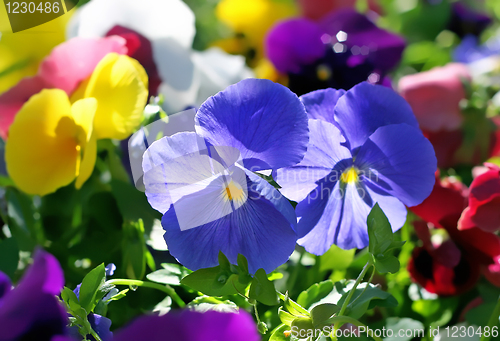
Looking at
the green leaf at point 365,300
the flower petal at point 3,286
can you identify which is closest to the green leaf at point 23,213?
the flower petal at point 3,286

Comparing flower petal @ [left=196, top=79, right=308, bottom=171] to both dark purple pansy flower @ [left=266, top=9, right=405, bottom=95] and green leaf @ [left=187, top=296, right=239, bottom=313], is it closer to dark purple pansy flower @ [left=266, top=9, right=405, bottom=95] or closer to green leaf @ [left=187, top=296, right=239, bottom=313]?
green leaf @ [left=187, top=296, right=239, bottom=313]

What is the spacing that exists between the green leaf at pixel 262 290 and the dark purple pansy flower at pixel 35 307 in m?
0.10

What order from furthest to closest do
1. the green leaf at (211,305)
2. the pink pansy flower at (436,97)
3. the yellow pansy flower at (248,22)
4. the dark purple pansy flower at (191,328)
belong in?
the yellow pansy flower at (248,22), the pink pansy flower at (436,97), the green leaf at (211,305), the dark purple pansy flower at (191,328)

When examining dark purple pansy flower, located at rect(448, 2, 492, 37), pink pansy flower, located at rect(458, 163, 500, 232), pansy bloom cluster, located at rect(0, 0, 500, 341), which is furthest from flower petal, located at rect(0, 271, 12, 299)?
dark purple pansy flower, located at rect(448, 2, 492, 37)

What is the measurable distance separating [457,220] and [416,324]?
0.36 feet

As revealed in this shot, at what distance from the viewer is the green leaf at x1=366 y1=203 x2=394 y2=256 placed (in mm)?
271

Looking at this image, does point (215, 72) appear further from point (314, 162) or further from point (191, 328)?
point (191, 328)

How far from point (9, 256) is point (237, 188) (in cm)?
20

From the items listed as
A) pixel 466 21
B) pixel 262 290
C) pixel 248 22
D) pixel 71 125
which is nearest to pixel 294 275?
pixel 262 290

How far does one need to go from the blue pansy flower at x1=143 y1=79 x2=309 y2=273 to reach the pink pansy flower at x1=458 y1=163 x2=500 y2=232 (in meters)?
0.18

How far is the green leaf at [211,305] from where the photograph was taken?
28 cm

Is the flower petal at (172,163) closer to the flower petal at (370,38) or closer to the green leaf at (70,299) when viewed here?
the green leaf at (70,299)

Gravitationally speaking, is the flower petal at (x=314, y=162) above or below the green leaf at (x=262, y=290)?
above

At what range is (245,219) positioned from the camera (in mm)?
278
